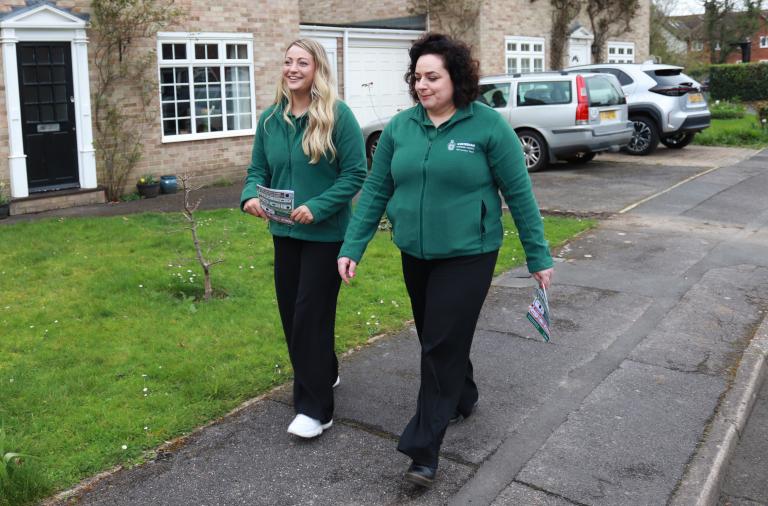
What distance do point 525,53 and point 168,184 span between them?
12314 mm

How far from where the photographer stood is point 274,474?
4039mm

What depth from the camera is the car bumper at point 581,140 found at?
15.1 meters

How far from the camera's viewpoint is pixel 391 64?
20062mm

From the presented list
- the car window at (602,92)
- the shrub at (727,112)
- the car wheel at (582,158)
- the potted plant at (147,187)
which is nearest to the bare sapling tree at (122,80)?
the potted plant at (147,187)

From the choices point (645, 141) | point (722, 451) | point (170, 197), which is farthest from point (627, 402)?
point (645, 141)

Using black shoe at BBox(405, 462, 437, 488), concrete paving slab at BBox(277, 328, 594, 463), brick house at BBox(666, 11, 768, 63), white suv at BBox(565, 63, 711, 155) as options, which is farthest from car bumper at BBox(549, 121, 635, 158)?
brick house at BBox(666, 11, 768, 63)

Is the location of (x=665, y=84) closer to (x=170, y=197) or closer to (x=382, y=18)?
(x=382, y=18)

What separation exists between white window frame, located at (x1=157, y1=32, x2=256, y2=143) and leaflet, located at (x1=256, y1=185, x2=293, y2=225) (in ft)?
33.8

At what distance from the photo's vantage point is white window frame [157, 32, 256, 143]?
14.2 metres

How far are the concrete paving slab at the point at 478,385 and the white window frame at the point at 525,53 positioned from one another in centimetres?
1714

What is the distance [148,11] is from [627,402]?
10.8m

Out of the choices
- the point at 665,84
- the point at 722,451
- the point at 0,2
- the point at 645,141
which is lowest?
the point at 722,451

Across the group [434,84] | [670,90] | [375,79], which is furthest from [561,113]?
[434,84]

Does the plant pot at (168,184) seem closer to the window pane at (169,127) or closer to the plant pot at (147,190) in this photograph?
the plant pot at (147,190)
